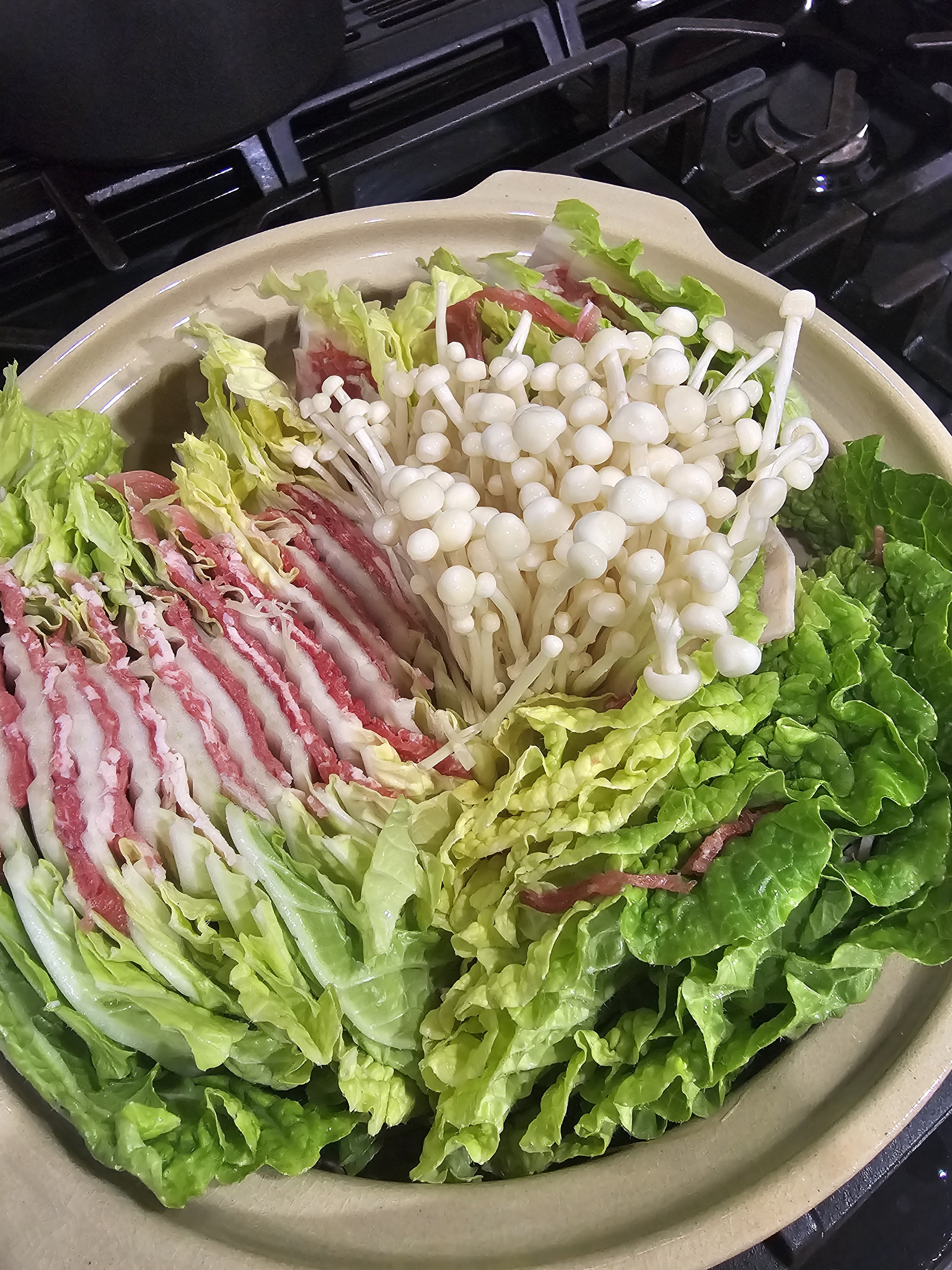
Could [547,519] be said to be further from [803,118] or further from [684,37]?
[684,37]

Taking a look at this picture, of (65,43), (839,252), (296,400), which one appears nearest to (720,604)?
(296,400)

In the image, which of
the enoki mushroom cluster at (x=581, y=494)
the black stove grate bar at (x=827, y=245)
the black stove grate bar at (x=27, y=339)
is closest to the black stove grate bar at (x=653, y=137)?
the black stove grate bar at (x=827, y=245)

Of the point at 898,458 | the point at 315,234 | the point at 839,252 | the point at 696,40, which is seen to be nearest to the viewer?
the point at 898,458

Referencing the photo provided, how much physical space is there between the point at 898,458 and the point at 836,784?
445mm

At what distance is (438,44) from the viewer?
157cm

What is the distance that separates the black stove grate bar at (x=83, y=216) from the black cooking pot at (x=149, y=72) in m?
0.09

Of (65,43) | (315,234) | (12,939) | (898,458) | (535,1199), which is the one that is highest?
(65,43)

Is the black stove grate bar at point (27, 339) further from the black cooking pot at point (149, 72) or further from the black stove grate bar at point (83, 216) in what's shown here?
the black cooking pot at point (149, 72)

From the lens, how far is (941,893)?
80 cm

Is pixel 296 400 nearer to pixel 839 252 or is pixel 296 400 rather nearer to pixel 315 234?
pixel 315 234

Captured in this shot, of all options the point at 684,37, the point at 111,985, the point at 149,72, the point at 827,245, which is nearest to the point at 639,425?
the point at 111,985

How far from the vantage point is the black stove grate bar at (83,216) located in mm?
1433

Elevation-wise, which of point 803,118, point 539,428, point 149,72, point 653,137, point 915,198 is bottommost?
point 915,198

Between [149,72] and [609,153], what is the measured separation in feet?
2.30
